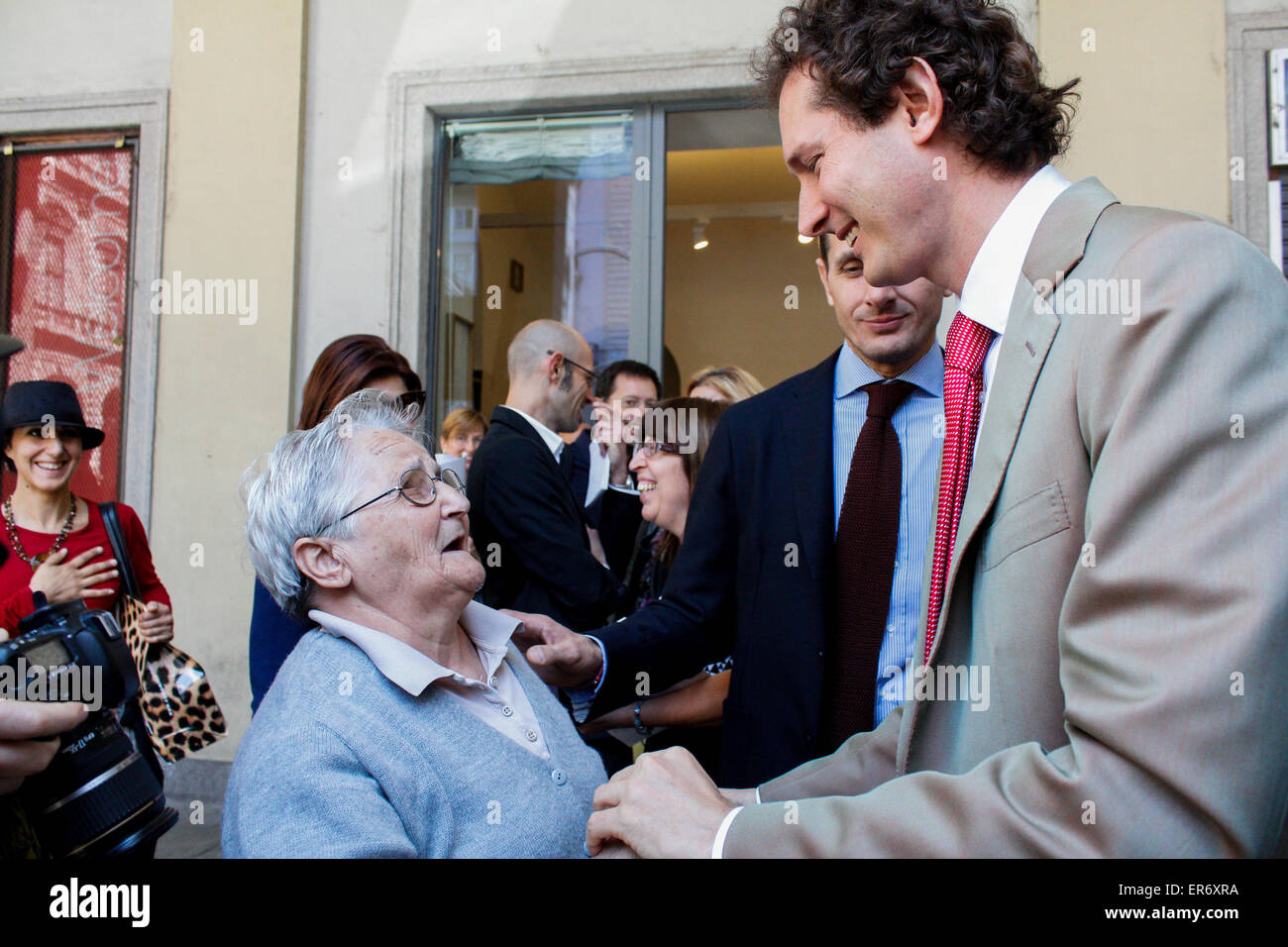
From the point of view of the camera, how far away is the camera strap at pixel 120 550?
3.74 metres

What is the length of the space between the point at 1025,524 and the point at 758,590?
1.22m

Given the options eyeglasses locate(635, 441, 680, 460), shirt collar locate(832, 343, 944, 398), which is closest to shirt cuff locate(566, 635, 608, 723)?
shirt collar locate(832, 343, 944, 398)

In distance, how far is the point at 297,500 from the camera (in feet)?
6.77

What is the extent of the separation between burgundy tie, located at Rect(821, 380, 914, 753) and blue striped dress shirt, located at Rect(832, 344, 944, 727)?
22 millimetres

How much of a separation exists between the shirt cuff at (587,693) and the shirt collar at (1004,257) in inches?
45.9

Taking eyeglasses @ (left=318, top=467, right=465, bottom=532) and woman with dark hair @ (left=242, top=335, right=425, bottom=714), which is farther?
woman with dark hair @ (left=242, top=335, right=425, bottom=714)

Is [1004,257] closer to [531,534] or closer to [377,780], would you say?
[377,780]

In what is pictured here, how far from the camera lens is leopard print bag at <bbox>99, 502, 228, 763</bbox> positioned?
3.24 meters

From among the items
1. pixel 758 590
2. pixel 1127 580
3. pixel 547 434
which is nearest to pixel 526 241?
pixel 547 434

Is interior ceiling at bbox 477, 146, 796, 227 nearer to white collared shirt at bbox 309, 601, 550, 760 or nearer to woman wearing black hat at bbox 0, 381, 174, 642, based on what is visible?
woman wearing black hat at bbox 0, 381, 174, 642

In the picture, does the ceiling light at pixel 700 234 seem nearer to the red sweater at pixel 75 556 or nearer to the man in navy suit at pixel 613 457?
the man in navy suit at pixel 613 457

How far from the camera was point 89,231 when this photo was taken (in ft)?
20.2

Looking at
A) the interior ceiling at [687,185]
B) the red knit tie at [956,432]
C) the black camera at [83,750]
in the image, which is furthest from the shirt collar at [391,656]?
the interior ceiling at [687,185]

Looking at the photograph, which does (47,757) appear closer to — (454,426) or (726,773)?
(726,773)
